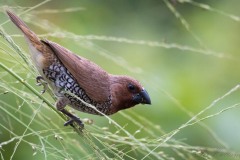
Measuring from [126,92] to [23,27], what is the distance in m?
0.52

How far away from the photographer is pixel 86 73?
2.80 m

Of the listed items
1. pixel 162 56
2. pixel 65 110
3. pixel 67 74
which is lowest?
pixel 65 110

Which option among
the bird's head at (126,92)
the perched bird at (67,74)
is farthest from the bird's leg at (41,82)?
the bird's head at (126,92)

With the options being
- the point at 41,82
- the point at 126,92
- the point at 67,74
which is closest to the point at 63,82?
the point at 67,74

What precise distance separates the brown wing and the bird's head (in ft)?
0.20

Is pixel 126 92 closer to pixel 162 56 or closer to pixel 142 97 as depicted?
pixel 142 97

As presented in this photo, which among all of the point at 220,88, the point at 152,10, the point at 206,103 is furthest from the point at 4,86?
the point at 152,10

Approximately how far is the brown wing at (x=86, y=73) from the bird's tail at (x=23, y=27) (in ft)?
0.32

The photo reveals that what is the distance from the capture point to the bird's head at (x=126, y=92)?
9.66 feet

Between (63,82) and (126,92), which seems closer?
(63,82)

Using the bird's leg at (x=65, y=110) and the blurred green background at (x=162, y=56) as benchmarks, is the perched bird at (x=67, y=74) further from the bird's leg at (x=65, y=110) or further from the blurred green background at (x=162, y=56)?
the blurred green background at (x=162, y=56)

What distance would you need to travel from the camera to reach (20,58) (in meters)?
2.28

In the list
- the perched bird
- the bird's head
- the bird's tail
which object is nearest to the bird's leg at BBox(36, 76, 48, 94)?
the perched bird

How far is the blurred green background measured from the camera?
4246 mm
